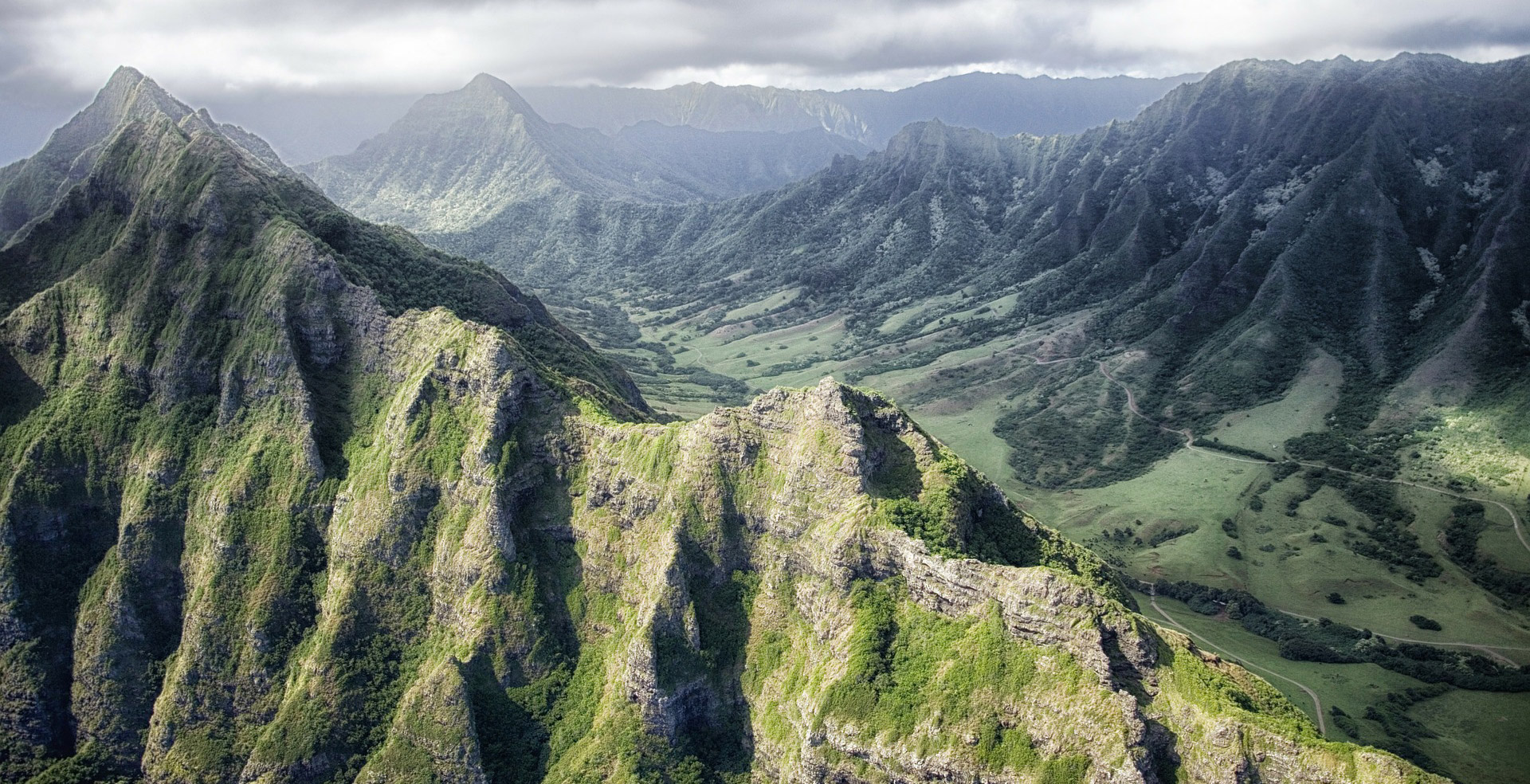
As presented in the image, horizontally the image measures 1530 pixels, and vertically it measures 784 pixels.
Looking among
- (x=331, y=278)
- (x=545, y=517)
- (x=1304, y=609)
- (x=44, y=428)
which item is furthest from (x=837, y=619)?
(x=1304, y=609)

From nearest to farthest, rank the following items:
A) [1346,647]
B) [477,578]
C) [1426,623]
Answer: [477,578] < [1346,647] < [1426,623]

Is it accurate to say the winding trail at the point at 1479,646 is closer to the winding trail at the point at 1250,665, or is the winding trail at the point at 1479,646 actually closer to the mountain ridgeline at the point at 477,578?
the winding trail at the point at 1250,665

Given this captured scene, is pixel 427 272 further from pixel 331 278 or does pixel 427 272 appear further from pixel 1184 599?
pixel 1184 599

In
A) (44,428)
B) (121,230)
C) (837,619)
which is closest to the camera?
(837,619)

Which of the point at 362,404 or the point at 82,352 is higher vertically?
the point at 82,352

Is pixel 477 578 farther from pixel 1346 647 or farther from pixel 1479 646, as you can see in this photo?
pixel 1479 646

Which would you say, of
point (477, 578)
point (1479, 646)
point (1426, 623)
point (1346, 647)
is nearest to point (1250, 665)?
point (1346, 647)
